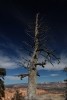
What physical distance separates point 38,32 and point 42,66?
133 inches

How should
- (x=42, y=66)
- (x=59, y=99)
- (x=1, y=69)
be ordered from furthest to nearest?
(x=59, y=99)
(x=1, y=69)
(x=42, y=66)


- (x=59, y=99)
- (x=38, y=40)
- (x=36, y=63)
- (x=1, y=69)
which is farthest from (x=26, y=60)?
(x=59, y=99)

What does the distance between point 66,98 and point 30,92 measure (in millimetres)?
10945

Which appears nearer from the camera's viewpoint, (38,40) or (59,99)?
(38,40)

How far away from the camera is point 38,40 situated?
21.3 m

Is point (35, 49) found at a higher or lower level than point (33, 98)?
Result: higher

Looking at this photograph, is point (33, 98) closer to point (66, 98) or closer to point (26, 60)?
point (26, 60)

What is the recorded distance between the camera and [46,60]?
799 inches

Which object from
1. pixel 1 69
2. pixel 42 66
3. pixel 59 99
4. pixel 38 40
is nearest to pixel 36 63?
pixel 42 66

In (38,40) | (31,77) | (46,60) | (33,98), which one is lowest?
(33,98)

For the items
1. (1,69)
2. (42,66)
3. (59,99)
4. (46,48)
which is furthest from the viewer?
(59,99)

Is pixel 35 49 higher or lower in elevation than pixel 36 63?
higher

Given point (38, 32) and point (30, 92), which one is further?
point (38, 32)

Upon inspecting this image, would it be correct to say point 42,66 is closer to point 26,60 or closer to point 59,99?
point 26,60
